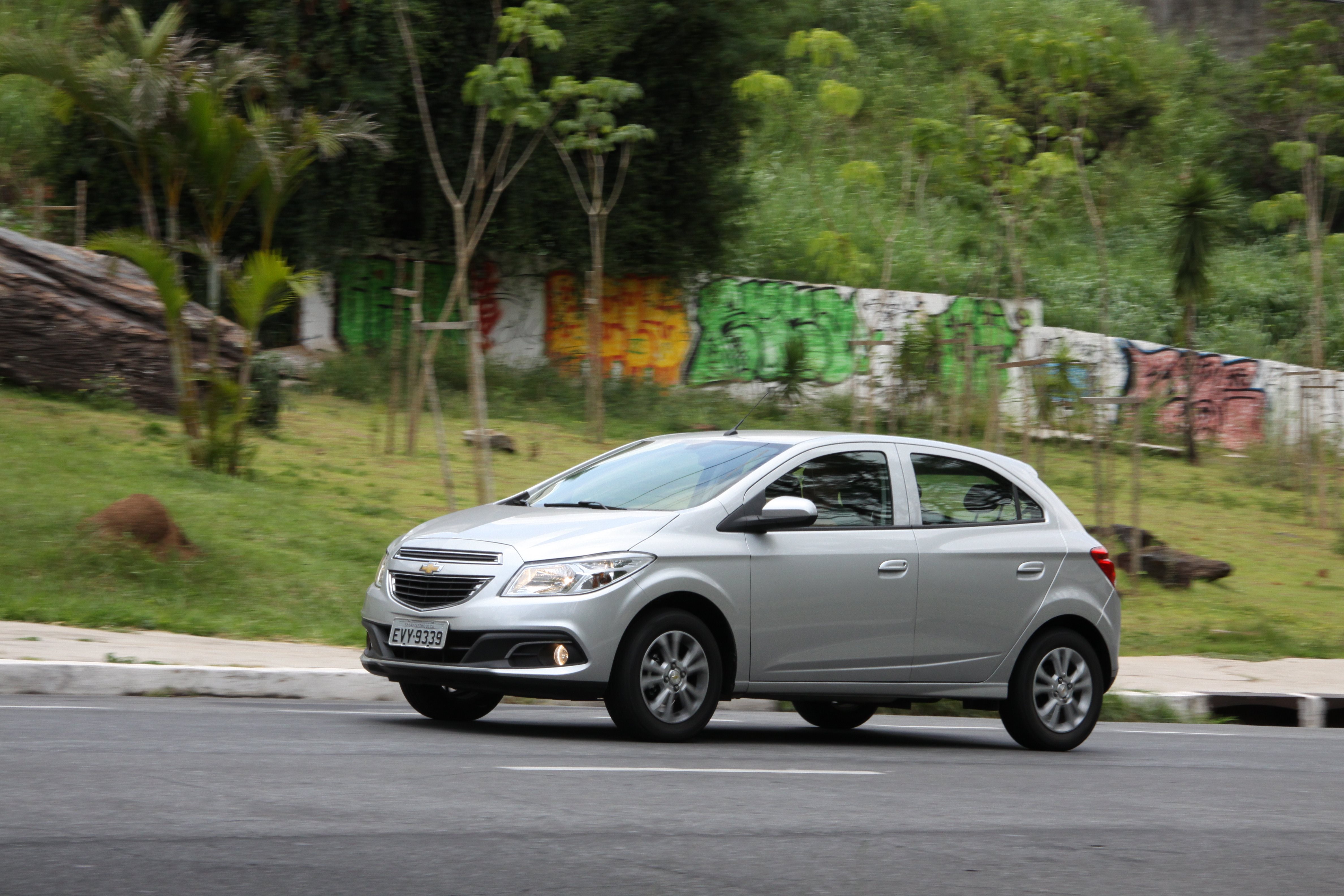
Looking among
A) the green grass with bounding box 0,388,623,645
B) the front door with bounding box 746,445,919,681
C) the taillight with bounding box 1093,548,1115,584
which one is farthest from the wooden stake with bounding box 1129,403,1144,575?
the front door with bounding box 746,445,919,681

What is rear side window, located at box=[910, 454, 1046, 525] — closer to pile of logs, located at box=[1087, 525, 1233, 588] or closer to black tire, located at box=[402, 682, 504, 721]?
black tire, located at box=[402, 682, 504, 721]

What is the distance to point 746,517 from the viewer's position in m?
8.39

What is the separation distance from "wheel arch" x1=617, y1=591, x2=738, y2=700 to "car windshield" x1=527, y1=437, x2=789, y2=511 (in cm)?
50

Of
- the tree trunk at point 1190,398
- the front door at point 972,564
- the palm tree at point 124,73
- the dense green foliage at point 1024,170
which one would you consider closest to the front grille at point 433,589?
the front door at point 972,564

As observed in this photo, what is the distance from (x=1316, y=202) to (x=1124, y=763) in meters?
19.0

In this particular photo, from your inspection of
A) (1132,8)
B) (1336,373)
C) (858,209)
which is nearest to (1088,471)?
(1336,373)

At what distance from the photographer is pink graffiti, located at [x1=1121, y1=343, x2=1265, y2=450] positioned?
112ft

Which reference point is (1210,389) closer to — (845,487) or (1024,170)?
(1024,170)

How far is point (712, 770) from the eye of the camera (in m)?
7.40

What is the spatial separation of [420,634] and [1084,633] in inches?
165

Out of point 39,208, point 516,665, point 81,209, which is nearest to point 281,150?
point 39,208

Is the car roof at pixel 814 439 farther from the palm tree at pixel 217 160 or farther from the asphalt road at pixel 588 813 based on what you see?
the palm tree at pixel 217 160

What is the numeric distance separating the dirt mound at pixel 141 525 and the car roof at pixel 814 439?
217 inches

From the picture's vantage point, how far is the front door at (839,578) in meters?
8.47
